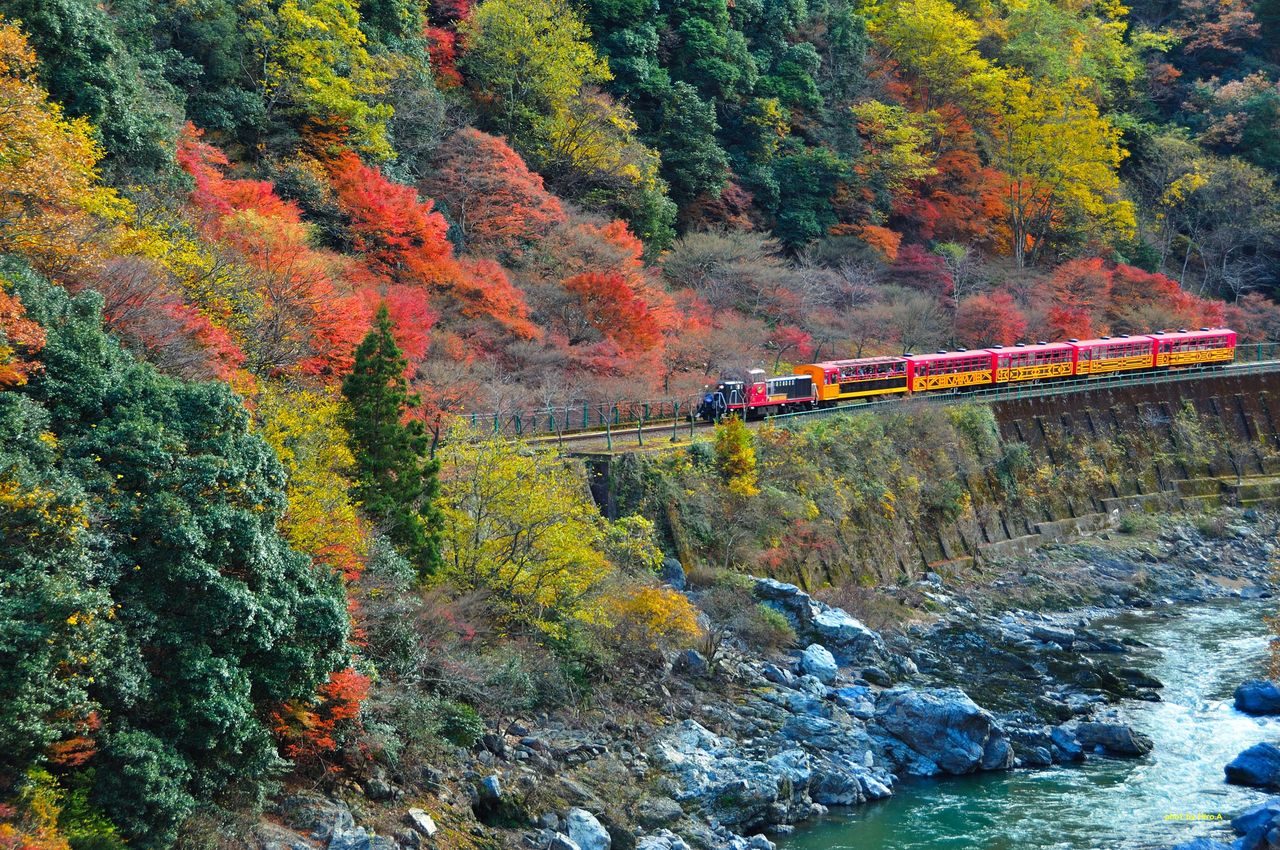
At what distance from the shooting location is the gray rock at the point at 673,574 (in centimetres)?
3247

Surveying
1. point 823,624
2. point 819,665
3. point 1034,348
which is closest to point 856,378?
point 1034,348

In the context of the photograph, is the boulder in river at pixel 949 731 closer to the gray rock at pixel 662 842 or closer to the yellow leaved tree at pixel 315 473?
the gray rock at pixel 662 842

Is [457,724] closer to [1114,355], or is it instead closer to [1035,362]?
[1035,362]

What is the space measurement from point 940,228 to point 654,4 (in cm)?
1796

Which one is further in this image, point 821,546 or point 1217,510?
point 1217,510

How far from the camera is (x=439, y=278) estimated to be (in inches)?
1497

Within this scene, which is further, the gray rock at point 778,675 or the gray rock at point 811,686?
the gray rock at point 778,675

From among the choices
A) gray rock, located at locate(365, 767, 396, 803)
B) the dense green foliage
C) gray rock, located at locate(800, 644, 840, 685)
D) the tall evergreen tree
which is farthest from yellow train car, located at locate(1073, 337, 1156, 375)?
the dense green foliage

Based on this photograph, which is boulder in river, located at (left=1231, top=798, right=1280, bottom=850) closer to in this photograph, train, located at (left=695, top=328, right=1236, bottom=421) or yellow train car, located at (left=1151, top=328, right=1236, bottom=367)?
train, located at (left=695, top=328, right=1236, bottom=421)

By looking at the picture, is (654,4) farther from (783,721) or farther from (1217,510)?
(783,721)

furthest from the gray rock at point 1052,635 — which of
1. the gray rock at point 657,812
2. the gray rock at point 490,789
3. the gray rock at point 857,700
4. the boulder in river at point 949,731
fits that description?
the gray rock at point 490,789

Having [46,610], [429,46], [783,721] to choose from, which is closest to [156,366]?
[46,610]

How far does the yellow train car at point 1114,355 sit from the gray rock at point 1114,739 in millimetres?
24604

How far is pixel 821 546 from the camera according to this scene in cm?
3744
